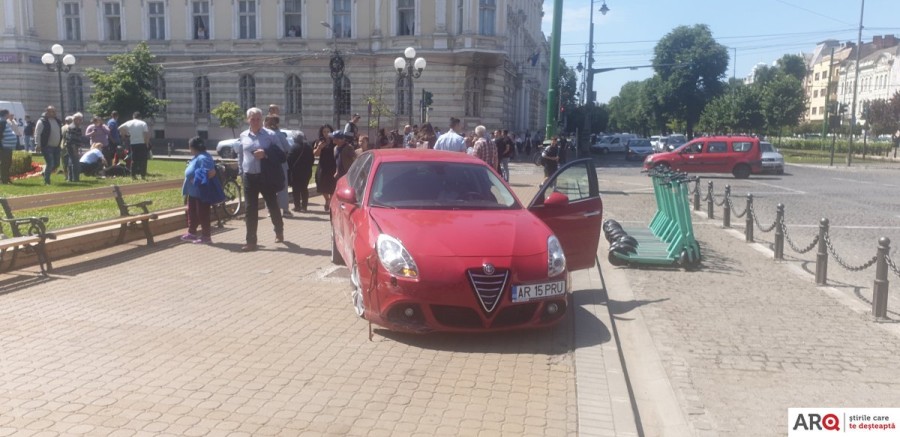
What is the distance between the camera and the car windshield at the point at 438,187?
295 inches

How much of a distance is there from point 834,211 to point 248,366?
646 inches

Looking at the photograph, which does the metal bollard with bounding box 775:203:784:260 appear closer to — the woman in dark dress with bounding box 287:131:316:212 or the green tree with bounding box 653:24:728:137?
the woman in dark dress with bounding box 287:131:316:212

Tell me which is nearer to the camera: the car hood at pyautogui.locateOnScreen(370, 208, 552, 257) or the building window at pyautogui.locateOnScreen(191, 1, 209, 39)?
the car hood at pyautogui.locateOnScreen(370, 208, 552, 257)

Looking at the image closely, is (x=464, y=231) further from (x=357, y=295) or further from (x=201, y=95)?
(x=201, y=95)

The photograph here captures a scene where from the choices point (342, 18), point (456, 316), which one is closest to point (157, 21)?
point (342, 18)

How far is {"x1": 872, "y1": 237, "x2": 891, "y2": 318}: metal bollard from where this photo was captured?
7.59m

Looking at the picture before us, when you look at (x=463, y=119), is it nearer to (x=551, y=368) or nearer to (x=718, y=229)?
(x=718, y=229)

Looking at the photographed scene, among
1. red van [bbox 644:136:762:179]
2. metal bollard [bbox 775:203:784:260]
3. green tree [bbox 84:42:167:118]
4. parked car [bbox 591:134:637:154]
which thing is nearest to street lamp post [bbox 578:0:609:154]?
parked car [bbox 591:134:637:154]

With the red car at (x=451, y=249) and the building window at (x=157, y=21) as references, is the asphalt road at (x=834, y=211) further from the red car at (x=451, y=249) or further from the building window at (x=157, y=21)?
the building window at (x=157, y=21)

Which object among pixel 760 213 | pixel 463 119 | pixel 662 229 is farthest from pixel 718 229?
pixel 463 119

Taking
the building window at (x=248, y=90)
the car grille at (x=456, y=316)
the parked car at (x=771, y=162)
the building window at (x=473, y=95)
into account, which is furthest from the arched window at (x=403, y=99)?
the car grille at (x=456, y=316)

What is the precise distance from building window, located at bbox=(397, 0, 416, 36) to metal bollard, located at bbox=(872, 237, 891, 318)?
38.4 meters

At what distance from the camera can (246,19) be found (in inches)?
1831

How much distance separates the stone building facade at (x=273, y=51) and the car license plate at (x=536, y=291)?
3724 cm
